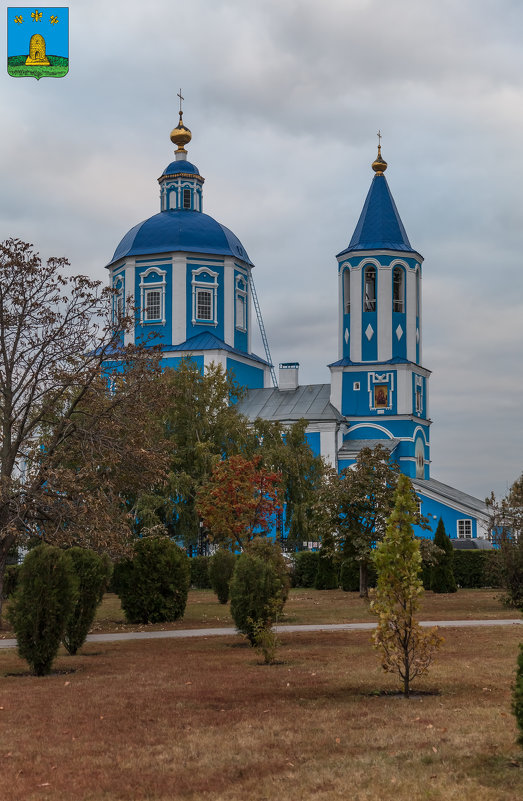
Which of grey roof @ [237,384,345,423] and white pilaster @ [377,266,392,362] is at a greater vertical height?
white pilaster @ [377,266,392,362]

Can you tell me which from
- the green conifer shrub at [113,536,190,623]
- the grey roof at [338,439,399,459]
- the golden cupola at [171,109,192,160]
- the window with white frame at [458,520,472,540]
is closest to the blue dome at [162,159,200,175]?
the golden cupola at [171,109,192,160]

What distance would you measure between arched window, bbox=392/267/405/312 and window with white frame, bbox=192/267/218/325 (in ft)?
30.9

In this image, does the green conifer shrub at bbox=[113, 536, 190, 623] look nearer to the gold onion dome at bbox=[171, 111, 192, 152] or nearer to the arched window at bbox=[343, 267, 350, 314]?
the arched window at bbox=[343, 267, 350, 314]

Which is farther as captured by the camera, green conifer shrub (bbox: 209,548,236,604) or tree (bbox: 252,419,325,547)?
tree (bbox: 252,419,325,547)

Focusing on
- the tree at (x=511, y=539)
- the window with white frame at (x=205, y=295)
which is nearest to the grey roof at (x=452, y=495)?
the window with white frame at (x=205, y=295)

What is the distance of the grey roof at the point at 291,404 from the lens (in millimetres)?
51250

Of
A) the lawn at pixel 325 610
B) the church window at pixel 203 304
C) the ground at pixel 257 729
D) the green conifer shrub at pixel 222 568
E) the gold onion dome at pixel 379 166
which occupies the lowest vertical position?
the lawn at pixel 325 610

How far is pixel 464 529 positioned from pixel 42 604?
38.3 metres

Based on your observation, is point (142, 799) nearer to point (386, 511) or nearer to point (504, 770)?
point (504, 770)

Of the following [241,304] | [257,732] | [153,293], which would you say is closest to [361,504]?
[257,732]

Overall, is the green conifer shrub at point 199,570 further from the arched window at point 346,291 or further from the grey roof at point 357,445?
the arched window at point 346,291

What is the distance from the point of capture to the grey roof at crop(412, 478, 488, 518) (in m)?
48.2

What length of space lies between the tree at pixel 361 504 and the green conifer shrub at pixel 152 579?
8511 millimetres

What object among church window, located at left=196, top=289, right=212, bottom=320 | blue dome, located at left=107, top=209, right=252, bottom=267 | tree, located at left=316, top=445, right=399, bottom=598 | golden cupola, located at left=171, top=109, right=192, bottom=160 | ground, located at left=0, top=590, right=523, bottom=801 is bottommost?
ground, located at left=0, top=590, right=523, bottom=801
